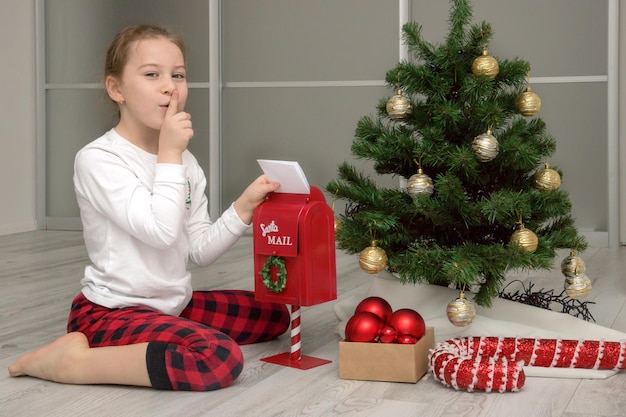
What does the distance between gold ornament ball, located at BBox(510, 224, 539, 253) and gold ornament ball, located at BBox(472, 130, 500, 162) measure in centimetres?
17

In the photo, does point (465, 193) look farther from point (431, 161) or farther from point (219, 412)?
point (219, 412)

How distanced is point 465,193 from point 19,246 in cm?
250

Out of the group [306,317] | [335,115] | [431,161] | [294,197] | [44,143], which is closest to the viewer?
[294,197]

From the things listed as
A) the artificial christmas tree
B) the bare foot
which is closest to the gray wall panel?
the artificial christmas tree

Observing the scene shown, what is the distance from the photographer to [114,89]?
1.88 meters

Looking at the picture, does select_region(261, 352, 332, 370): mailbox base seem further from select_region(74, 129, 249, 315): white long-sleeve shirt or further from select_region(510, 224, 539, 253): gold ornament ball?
select_region(510, 224, 539, 253): gold ornament ball

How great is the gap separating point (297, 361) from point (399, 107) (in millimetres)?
600

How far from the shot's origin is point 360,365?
1667 mm

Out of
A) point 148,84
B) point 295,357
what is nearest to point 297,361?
point 295,357

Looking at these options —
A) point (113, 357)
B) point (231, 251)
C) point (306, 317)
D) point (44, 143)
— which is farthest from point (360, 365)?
point (44, 143)

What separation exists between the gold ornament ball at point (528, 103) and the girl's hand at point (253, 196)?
586 millimetres

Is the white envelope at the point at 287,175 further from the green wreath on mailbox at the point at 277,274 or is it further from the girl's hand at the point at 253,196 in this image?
the green wreath on mailbox at the point at 277,274

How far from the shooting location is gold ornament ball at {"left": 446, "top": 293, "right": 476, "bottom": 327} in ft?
5.77

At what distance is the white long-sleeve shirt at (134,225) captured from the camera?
1702 millimetres
